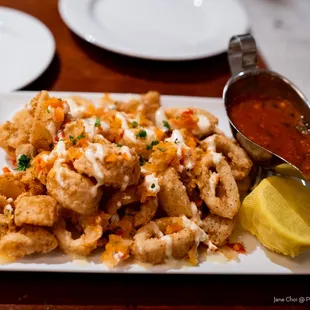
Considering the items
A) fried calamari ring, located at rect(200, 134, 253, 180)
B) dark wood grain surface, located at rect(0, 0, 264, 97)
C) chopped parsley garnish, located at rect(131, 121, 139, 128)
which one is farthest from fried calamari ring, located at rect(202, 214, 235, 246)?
dark wood grain surface, located at rect(0, 0, 264, 97)

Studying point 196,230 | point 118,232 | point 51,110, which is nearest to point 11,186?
point 51,110

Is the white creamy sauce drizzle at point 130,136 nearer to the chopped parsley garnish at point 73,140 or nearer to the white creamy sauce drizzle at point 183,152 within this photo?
the white creamy sauce drizzle at point 183,152

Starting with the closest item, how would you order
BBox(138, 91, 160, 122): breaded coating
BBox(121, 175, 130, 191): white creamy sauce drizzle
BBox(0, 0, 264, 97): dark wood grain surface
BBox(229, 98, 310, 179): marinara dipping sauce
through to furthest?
BBox(121, 175, 130, 191): white creamy sauce drizzle
BBox(229, 98, 310, 179): marinara dipping sauce
BBox(138, 91, 160, 122): breaded coating
BBox(0, 0, 264, 97): dark wood grain surface

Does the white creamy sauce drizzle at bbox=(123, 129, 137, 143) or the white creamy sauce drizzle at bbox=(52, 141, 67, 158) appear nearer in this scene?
the white creamy sauce drizzle at bbox=(52, 141, 67, 158)

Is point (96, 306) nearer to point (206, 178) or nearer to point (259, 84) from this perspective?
point (206, 178)

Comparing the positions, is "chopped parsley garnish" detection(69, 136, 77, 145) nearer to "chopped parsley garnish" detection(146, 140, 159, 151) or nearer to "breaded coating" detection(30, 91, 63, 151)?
"breaded coating" detection(30, 91, 63, 151)

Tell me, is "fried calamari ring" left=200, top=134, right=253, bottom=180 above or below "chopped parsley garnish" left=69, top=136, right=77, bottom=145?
below

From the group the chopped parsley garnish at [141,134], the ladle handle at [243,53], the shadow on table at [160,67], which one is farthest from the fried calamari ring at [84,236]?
the shadow on table at [160,67]

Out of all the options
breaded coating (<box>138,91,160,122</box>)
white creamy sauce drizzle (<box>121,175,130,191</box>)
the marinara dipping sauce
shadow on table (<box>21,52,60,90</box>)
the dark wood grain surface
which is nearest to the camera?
white creamy sauce drizzle (<box>121,175,130,191</box>)
